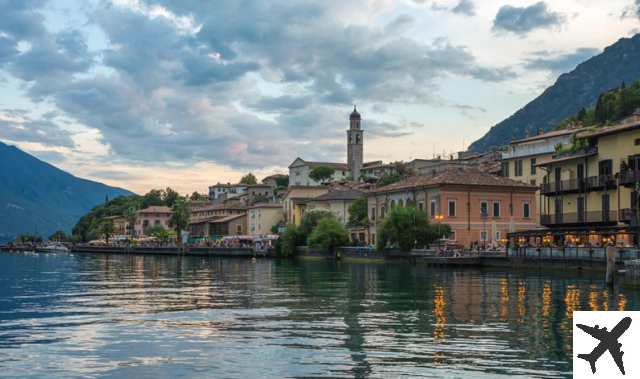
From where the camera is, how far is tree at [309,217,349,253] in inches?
3873

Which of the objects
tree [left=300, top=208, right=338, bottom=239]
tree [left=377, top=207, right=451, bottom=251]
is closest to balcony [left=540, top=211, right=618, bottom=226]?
tree [left=377, top=207, right=451, bottom=251]

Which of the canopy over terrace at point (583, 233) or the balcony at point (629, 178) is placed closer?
the balcony at point (629, 178)

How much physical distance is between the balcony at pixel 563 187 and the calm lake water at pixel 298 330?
23.4 metres

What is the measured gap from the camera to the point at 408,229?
81.9m

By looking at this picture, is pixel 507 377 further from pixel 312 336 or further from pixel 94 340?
pixel 94 340

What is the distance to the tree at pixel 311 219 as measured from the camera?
109m

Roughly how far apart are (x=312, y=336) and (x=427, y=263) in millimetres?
49620

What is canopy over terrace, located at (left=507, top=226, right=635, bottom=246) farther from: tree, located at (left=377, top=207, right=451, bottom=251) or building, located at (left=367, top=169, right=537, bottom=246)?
building, located at (left=367, top=169, right=537, bottom=246)

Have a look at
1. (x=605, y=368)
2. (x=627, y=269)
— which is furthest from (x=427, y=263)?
(x=605, y=368)

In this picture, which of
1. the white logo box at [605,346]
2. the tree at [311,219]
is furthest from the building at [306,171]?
the white logo box at [605,346]

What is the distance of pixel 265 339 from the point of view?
23.9m

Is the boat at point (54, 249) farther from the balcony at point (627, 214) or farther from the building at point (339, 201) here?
the balcony at point (627, 214)

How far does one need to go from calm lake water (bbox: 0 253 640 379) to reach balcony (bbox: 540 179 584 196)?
2342 centimetres

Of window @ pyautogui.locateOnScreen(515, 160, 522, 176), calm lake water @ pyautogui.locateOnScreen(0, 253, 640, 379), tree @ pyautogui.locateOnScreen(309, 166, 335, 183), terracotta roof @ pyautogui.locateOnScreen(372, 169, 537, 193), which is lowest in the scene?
calm lake water @ pyautogui.locateOnScreen(0, 253, 640, 379)
